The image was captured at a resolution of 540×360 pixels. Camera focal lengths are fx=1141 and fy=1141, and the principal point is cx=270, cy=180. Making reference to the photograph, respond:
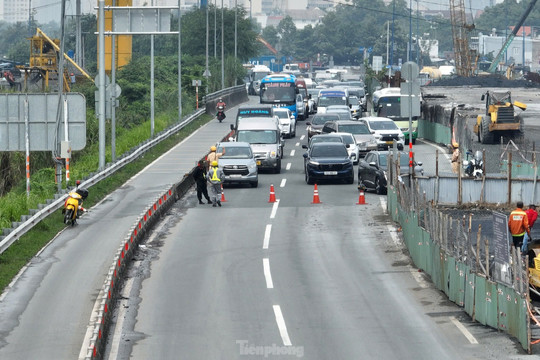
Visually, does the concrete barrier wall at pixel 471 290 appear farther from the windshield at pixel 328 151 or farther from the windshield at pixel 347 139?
the windshield at pixel 347 139

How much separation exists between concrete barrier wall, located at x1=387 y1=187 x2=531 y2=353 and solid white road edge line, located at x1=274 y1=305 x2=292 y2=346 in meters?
3.40

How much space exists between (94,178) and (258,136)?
31.0 feet

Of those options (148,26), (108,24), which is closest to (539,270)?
(148,26)

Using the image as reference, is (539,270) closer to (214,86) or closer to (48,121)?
(48,121)

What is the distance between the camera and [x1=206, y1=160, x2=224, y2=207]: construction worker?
35.3m

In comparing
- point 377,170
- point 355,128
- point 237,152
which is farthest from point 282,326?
point 355,128

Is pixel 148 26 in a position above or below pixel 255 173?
above

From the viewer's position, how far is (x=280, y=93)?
70.4 m

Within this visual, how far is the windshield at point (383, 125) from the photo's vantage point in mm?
52812

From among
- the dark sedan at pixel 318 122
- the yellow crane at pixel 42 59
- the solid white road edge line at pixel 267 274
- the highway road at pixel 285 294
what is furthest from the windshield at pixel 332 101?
the solid white road edge line at pixel 267 274

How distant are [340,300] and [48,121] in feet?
55.6

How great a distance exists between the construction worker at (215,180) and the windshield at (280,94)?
34207mm

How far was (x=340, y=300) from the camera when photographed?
22594mm

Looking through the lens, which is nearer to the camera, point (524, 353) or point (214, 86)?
point (524, 353)
